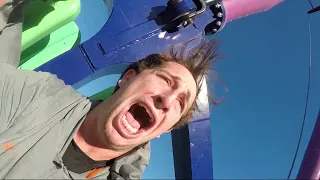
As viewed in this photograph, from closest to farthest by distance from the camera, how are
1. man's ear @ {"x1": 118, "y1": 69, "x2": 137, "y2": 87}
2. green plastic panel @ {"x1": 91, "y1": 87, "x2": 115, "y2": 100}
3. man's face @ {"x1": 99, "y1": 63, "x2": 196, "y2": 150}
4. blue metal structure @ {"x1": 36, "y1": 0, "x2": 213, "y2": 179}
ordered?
1. man's face @ {"x1": 99, "y1": 63, "x2": 196, "y2": 150}
2. man's ear @ {"x1": 118, "y1": 69, "x2": 137, "y2": 87}
3. blue metal structure @ {"x1": 36, "y1": 0, "x2": 213, "y2": 179}
4. green plastic panel @ {"x1": 91, "y1": 87, "x2": 115, "y2": 100}

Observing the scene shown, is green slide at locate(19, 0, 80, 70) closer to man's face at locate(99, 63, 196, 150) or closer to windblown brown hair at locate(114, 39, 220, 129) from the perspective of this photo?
windblown brown hair at locate(114, 39, 220, 129)

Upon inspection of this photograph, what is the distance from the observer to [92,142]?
4.53 ft

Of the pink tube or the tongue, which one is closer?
the tongue

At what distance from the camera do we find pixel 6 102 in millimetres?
1233

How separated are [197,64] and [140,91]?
0.41 meters

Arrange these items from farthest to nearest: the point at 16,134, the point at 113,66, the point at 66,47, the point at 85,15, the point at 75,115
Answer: the point at 85,15 < the point at 66,47 < the point at 113,66 < the point at 75,115 < the point at 16,134

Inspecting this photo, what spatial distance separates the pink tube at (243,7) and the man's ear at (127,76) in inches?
34.1

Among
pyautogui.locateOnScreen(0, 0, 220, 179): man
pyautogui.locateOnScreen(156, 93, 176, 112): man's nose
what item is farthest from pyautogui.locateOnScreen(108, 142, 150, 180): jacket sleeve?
pyautogui.locateOnScreen(156, 93, 176, 112): man's nose

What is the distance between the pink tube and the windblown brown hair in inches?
15.3

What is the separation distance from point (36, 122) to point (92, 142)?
7.9 inches

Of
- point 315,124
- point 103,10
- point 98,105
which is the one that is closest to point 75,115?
point 98,105

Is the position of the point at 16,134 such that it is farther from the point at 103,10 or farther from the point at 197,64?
the point at 103,10

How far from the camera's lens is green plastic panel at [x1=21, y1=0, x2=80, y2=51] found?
178 cm

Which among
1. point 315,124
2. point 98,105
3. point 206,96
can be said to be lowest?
point 315,124
